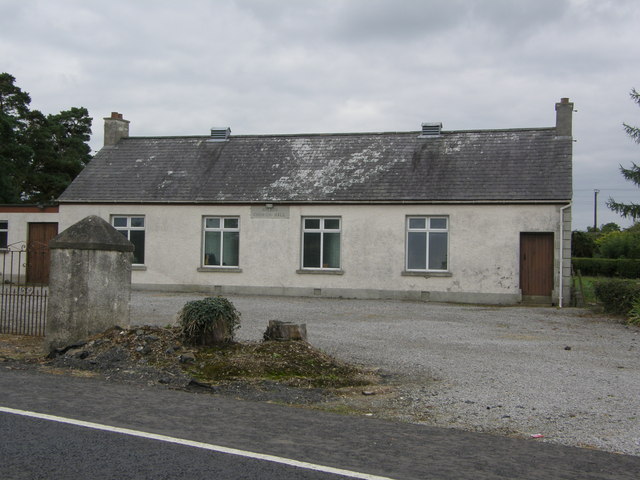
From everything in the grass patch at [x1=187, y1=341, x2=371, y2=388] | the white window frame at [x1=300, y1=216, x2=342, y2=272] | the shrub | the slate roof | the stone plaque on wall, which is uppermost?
the slate roof

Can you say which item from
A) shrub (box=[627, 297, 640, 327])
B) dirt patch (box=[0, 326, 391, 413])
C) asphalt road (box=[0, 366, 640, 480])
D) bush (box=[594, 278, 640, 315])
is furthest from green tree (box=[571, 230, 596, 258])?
asphalt road (box=[0, 366, 640, 480])

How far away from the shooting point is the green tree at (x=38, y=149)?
3841 centimetres

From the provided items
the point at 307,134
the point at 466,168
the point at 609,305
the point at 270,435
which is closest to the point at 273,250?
the point at 307,134

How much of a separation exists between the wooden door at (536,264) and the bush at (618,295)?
2702 millimetres

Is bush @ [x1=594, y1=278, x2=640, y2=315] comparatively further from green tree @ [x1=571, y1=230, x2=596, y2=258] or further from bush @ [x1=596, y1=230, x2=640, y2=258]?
green tree @ [x1=571, y1=230, x2=596, y2=258]

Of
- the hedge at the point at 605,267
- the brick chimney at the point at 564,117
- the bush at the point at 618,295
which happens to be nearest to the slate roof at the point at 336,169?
the brick chimney at the point at 564,117

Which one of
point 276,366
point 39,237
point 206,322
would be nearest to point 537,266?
point 206,322

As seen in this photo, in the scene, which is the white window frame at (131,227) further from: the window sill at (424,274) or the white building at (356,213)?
the window sill at (424,274)

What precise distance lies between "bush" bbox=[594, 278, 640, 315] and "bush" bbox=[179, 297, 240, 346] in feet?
37.4

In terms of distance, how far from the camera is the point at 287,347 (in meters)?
9.98

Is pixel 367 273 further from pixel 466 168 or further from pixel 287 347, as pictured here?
pixel 287 347

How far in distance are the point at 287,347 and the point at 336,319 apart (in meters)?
6.58

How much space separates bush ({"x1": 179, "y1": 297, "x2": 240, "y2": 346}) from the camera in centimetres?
1016

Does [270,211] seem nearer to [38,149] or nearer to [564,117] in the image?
[564,117]
